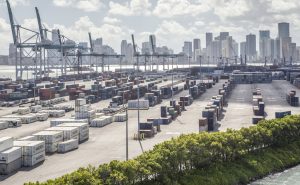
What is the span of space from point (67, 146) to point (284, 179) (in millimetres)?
28549

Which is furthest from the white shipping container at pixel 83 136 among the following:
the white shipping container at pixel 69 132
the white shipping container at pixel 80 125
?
the white shipping container at pixel 69 132

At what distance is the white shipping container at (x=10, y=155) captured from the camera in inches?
1842

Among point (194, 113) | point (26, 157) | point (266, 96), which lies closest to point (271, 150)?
point (26, 157)

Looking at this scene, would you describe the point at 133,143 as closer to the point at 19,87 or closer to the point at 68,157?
the point at 68,157

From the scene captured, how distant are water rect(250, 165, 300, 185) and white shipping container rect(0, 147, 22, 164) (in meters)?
27.6

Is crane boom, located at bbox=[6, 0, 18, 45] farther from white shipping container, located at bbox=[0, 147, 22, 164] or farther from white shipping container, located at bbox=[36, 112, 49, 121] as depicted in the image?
white shipping container, located at bbox=[0, 147, 22, 164]

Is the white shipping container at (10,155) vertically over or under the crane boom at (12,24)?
under

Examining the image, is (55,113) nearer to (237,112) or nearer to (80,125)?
(80,125)

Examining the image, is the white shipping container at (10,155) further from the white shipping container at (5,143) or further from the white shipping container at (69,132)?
the white shipping container at (69,132)

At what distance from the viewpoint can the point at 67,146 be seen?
57.3 m

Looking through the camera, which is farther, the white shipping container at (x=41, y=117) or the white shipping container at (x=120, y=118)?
the white shipping container at (x=41, y=117)

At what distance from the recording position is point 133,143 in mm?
61375

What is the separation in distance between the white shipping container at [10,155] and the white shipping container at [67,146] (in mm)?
7768

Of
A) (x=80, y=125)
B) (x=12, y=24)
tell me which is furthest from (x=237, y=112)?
(x=12, y=24)
